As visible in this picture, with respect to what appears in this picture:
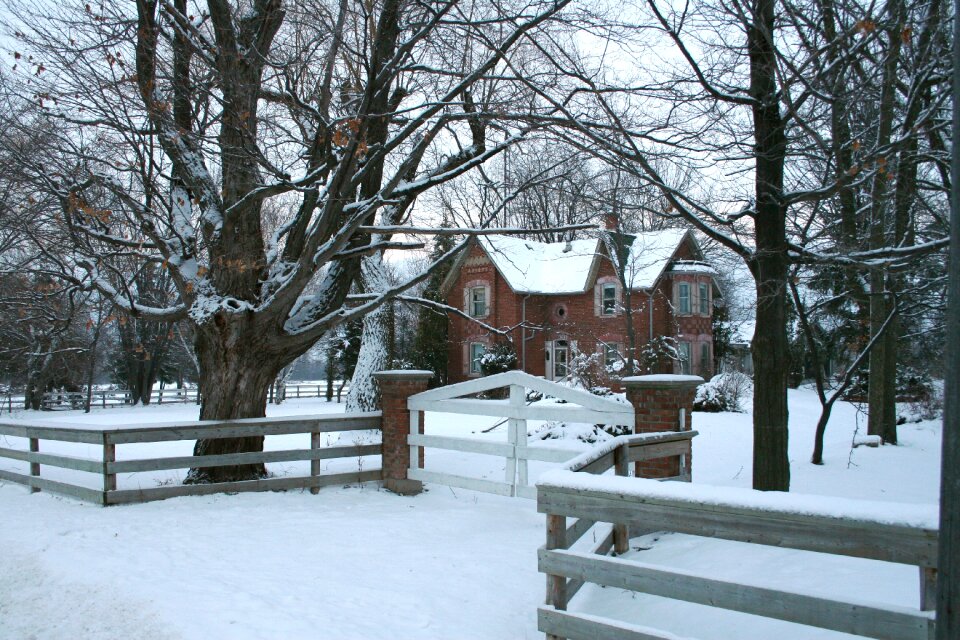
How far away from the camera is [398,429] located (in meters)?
9.16

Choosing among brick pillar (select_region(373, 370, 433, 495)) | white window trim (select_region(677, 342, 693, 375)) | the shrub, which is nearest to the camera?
brick pillar (select_region(373, 370, 433, 495))

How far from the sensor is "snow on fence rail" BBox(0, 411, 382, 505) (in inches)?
318

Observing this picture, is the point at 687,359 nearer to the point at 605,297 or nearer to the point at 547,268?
the point at 605,297

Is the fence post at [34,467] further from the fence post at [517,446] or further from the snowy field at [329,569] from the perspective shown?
the fence post at [517,446]

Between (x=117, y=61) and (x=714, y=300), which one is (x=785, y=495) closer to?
(x=117, y=61)

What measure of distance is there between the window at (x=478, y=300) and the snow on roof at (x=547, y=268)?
174 centimetres

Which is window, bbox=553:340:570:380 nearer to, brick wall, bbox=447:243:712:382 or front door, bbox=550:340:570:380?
front door, bbox=550:340:570:380

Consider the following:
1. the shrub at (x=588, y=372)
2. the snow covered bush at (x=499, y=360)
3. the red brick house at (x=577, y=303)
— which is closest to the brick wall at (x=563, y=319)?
the red brick house at (x=577, y=303)

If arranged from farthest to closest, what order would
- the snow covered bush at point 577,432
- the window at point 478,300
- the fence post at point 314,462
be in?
the window at point 478,300, the snow covered bush at point 577,432, the fence post at point 314,462

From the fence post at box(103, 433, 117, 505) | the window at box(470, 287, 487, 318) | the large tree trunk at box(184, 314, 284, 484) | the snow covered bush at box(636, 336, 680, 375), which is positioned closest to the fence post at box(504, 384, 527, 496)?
the large tree trunk at box(184, 314, 284, 484)

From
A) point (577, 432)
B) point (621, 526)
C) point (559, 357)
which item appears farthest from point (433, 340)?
point (621, 526)

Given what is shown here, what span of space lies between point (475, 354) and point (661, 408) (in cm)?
2555

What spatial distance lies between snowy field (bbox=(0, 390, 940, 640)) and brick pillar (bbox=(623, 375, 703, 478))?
963 mm

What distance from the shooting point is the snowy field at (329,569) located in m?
4.59
